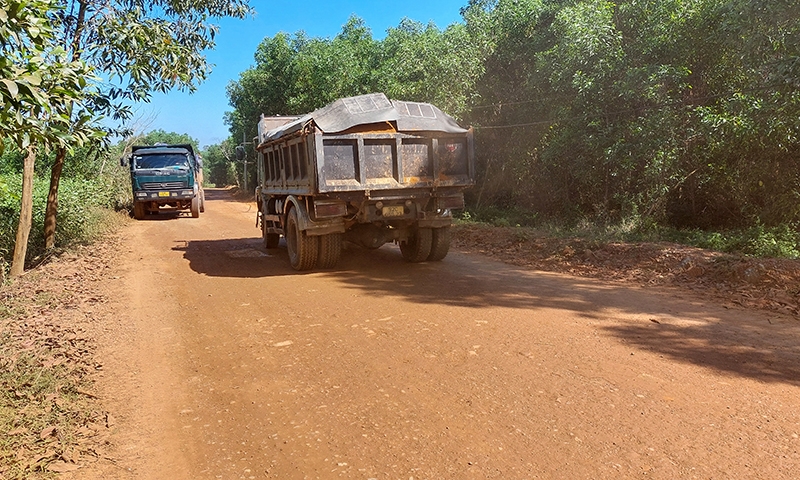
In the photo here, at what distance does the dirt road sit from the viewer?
9.98ft

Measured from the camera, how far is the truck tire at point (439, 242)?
8.88 meters

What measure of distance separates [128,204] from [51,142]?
1926 cm

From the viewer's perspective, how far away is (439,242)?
8.94 metres

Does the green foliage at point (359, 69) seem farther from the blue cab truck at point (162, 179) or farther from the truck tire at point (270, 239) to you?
the truck tire at point (270, 239)

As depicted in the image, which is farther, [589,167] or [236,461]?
[589,167]

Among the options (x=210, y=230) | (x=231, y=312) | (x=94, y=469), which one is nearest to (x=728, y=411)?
(x=94, y=469)

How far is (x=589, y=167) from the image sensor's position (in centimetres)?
1365

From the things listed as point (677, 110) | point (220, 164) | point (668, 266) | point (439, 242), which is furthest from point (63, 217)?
point (220, 164)

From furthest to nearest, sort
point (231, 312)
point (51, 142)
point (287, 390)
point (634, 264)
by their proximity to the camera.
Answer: point (634, 264)
point (231, 312)
point (51, 142)
point (287, 390)

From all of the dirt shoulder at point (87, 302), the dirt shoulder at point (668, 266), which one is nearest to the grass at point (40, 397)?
the dirt shoulder at point (87, 302)

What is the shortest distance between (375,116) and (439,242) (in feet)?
7.66

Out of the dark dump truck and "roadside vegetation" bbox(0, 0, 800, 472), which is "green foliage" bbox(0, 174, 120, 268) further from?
the dark dump truck

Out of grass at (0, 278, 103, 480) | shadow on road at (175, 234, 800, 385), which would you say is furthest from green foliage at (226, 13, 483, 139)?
grass at (0, 278, 103, 480)

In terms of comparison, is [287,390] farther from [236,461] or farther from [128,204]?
[128,204]
